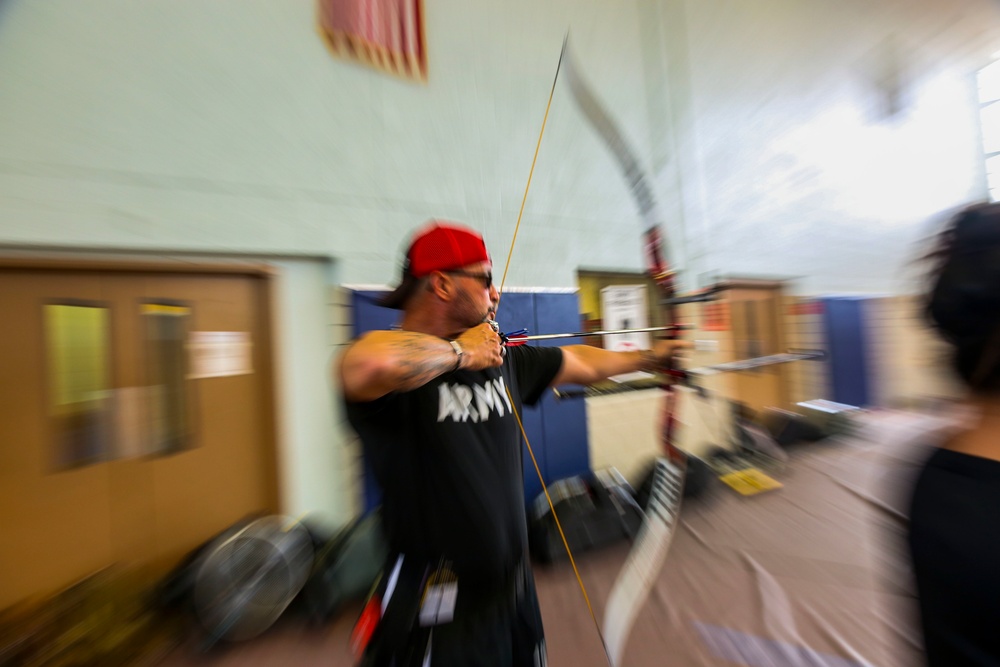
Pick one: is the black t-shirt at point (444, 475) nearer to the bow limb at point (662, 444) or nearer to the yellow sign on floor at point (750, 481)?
the bow limb at point (662, 444)

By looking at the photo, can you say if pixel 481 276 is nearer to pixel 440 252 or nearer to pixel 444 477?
pixel 440 252

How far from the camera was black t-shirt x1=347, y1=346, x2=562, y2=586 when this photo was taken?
1.83 ft

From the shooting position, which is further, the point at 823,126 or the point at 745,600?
the point at 823,126

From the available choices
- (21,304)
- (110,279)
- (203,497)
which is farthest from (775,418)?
(21,304)

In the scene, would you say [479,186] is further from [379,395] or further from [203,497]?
[203,497]

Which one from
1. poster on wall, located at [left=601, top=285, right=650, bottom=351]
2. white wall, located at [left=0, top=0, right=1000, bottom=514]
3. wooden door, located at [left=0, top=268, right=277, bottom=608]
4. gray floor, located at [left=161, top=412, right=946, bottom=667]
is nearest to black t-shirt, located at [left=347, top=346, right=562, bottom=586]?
poster on wall, located at [left=601, top=285, right=650, bottom=351]

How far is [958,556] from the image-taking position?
1.00ft

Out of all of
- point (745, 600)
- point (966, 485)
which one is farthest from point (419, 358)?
point (745, 600)

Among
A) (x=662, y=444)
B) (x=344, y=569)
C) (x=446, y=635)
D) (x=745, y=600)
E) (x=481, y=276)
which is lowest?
(x=745, y=600)

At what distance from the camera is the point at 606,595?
1260 millimetres

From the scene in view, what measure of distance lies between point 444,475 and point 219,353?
1.22 m

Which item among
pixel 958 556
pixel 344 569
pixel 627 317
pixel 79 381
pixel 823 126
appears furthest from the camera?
pixel 823 126

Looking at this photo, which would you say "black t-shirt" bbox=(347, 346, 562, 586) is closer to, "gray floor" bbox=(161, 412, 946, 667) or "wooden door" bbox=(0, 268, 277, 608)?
"gray floor" bbox=(161, 412, 946, 667)

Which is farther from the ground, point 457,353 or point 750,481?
point 457,353
